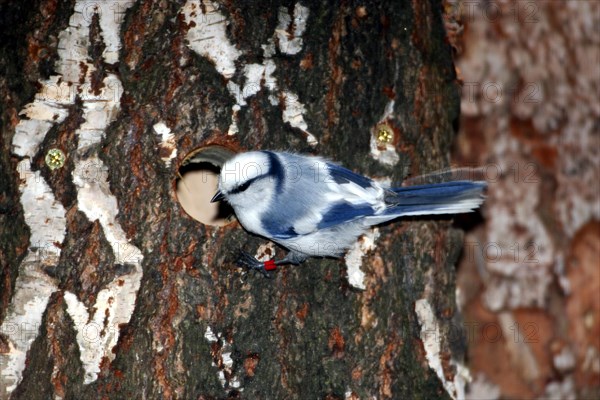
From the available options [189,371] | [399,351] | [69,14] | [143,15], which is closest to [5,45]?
[69,14]

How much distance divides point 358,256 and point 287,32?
0.93 metres

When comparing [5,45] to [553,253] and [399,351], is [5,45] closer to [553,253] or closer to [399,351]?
[399,351]

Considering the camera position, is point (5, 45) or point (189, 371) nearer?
point (189, 371)

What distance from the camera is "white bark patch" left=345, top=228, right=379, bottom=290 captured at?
257 cm

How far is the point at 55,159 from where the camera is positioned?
242cm

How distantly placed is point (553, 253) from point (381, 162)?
1698 millimetres

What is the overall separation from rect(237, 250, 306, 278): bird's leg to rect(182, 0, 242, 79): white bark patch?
0.69 metres

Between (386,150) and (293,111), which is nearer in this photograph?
(293,111)

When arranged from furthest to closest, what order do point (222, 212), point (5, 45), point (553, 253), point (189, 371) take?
point (553, 253)
point (222, 212)
point (5, 45)
point (189, 371)

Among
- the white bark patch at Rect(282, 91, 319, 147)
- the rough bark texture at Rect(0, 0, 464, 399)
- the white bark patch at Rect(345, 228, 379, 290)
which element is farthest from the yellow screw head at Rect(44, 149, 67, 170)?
the white bark patch at Rect(345, 228, 379, 290)

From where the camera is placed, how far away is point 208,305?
7.83 ft

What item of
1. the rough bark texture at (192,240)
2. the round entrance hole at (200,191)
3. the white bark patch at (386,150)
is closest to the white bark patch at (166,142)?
the rough bark texture at (192,240)

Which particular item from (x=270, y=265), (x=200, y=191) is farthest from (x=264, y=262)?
(x=200, y=191)

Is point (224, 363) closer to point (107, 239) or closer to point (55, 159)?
point (107, 239)
